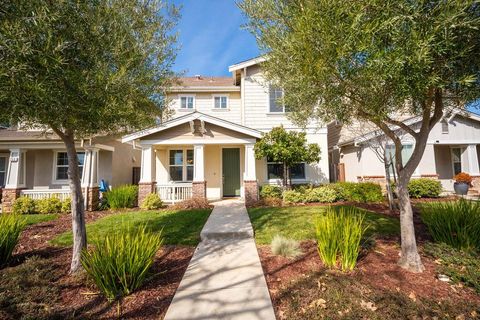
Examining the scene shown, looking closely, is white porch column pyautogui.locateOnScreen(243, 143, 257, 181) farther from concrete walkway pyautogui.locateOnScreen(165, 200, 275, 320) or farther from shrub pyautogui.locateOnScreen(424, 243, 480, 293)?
shrub pyautogui.locateOnScreen(424, 243, 480, 293)

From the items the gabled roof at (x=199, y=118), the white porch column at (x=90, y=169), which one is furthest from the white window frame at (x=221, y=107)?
the white porch column at (x=90, y=169)

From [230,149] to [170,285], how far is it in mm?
9594

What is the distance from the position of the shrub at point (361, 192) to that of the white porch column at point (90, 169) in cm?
1161

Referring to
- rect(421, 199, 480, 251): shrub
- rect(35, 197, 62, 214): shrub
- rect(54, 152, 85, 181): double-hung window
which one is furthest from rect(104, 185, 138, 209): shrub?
rect(421, 199, 480, 251): shrub

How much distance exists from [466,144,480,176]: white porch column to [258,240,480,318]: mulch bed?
40.0ft

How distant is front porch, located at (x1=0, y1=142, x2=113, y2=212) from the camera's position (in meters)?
11.2

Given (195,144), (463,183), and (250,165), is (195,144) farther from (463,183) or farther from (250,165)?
(463,183)

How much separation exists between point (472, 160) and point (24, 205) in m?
22.7

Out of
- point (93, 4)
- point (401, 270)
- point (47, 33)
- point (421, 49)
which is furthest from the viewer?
point (401, 270)

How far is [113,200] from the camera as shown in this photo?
10.9 meters

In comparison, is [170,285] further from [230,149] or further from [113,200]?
[230,149]

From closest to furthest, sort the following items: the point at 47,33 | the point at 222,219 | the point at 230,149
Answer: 1. the point at 47,33
2. the point at 222,219
3. the point at 230,149

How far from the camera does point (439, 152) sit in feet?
47.9

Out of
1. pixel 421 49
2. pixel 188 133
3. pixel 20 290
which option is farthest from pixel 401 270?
pixel 188 133
